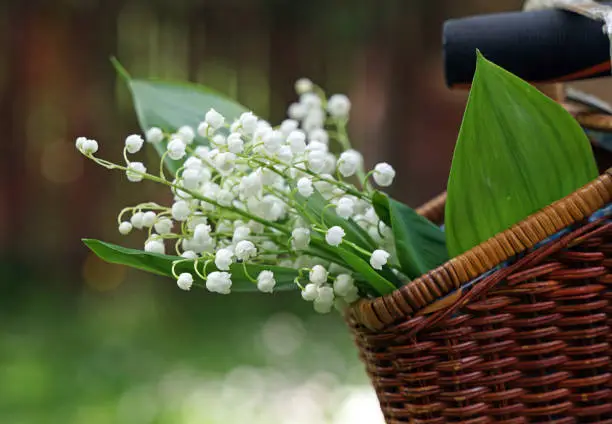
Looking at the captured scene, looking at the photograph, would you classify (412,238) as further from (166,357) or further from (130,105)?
(130,105)

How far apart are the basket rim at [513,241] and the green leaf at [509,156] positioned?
0.02m

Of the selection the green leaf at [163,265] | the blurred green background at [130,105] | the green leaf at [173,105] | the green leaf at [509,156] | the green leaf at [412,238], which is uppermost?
the blurred green background at [130,105]

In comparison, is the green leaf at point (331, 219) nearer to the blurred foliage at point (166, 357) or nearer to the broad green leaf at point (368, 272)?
the broad green leaf at point (368, 272)

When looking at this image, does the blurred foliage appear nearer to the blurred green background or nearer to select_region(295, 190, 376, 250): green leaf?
the blurred green background

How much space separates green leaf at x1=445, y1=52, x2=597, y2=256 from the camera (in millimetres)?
443

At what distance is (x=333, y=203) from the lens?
0.47m

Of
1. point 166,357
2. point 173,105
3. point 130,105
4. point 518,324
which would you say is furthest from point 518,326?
point 130,105

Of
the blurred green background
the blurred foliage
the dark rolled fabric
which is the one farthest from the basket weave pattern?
the blurred green background

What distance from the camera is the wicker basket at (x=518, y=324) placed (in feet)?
1.44

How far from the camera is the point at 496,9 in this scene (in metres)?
2.94

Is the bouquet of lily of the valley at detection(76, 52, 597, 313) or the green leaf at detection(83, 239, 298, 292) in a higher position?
the bouquet of lily of the valley at detection(76, 52, 597, 313)

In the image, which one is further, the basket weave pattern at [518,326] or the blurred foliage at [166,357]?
the blurred foliage at [166,357]

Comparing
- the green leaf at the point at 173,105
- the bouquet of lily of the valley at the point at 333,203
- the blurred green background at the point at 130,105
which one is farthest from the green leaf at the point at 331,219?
the blurred green background at the point at 130,105

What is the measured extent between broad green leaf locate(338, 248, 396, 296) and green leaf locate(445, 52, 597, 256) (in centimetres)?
5
